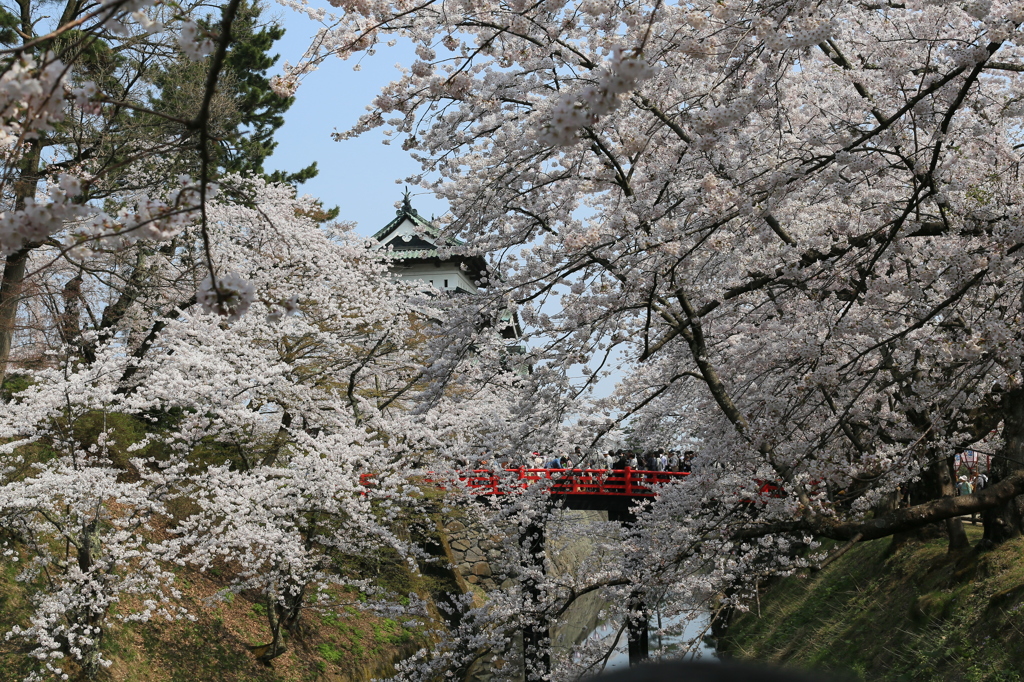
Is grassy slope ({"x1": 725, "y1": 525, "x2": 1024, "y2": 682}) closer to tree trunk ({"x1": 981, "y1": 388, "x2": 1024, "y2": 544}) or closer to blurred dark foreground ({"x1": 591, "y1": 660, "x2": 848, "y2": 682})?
tree trunk ({"x1": 981, "y1": 388, "x2": 1024, "y2": 544})

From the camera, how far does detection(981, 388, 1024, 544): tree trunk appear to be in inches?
282

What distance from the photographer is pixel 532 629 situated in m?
9.84

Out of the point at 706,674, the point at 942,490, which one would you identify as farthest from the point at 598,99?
→ the point at 942,490

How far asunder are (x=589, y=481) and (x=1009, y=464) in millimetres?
9559

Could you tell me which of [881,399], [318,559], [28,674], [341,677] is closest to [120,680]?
[28,674]

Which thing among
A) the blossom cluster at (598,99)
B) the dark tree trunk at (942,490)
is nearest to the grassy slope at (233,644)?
the dark tree trunk at (942,490)

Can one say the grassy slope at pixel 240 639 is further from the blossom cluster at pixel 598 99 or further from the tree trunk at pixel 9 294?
the blossom cluster at pixel 598 99

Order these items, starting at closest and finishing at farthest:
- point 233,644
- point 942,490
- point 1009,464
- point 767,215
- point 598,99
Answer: point 598,99, point 767,215, point 1009,464, point 942,490, point 233,644

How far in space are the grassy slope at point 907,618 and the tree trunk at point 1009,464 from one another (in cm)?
23

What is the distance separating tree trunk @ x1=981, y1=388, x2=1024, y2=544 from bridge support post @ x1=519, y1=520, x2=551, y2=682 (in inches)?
209

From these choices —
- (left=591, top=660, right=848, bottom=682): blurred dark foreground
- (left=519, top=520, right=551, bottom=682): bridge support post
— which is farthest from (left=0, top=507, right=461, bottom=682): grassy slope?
(left=591, top=660, right=848, bottom=682): blurred dark foreground

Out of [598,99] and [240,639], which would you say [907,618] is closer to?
[598,99]

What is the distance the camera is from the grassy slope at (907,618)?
8086 mm

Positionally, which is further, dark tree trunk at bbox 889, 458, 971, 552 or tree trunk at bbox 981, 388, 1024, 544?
dark tree trunk at bbox 889, 458, 971, 552
